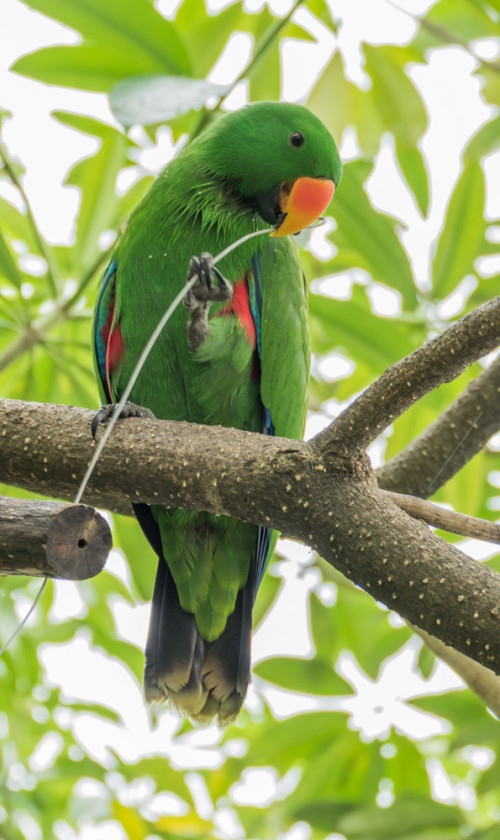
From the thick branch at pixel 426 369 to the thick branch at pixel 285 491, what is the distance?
0.09m

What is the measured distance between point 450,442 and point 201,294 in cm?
67

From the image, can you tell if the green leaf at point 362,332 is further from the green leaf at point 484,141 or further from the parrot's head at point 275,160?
the green leaf at point 484,141

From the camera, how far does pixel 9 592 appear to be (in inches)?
86.4

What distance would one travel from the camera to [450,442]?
70.9 inches

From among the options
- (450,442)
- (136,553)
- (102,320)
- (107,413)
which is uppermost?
(102,320)

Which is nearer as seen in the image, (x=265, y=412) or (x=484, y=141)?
(x=265, y=412)

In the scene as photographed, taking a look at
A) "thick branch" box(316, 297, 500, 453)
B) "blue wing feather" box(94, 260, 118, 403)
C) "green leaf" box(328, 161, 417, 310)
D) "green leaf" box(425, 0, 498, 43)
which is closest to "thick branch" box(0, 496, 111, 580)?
"thick branch" box(316, 297, 500, 453)

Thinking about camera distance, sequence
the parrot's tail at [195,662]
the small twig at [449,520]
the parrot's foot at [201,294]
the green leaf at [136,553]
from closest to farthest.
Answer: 1. the small twig at [449,520]
2. the parrot's foot at [201,294]
3. the parrot's tail at [195,662]
4. the green leaf at [136,553]

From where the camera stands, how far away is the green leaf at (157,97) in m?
1.55


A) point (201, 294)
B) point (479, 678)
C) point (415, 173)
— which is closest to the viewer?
point (479, 678)

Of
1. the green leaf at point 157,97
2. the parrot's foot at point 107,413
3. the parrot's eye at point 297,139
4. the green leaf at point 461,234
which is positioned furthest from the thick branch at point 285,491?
the green leaf at point 461,234

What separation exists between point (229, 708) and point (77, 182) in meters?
1.50

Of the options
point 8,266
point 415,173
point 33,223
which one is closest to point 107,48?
point 33,223

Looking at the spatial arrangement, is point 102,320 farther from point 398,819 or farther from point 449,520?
point 398,819
